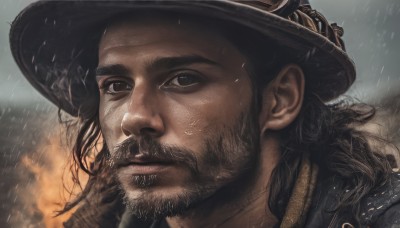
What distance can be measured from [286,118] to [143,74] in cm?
85

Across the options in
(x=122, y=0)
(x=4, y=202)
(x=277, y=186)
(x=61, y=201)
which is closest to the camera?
(x=122, y=0)

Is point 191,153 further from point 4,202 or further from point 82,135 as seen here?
point 4,202

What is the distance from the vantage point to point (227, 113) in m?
3.61

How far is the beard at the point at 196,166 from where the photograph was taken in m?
3.46

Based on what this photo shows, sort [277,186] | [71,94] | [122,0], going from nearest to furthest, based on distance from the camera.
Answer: [122,0]
[277,186]
[71,94]

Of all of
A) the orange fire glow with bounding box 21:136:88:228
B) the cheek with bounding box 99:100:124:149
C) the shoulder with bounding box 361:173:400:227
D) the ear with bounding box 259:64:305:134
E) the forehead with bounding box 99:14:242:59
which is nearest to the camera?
the shoulder with bounding box 361:173:400:227

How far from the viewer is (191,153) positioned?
3486 millimetres

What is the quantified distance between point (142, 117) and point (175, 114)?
19 centimetres

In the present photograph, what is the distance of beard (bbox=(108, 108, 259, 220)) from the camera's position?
3.46 metres

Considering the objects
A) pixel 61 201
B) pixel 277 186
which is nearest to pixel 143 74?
pixel 277 186

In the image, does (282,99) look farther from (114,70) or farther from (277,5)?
(114,70)

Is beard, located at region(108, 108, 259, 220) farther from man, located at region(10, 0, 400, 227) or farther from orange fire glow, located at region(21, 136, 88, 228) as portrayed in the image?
orange fire glow, located at region(21, 136, 88, 228)

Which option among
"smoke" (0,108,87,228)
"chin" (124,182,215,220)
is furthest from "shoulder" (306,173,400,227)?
"smoke" (0,108,87,228)

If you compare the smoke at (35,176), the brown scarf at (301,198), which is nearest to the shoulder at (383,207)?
the brown scarf at (301,198)
